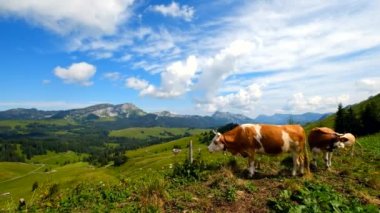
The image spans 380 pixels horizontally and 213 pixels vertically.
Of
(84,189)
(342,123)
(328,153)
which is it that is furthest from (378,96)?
(84,189)

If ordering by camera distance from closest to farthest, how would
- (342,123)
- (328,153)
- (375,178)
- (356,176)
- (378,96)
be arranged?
1. (375,178)
2. (356,176)
3. (328,153)
4. (342,123)
5. (378,96)

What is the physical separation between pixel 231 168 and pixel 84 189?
7640 millimetres

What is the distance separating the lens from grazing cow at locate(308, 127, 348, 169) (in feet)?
69.5

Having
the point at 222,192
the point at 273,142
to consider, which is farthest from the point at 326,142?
the point at 222,192

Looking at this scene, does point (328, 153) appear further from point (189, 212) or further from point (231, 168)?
point (189, 212)

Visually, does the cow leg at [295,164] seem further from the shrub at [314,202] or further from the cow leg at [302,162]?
the shrub at [314,202]

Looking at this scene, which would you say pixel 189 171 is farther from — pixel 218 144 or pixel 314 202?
pixel 314 202

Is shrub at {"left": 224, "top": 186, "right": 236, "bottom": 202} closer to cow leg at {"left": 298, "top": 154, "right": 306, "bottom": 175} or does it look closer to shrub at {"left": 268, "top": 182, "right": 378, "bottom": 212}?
shrub at {"left": 268, "top": 182, "right": 378, "bottom": 212}

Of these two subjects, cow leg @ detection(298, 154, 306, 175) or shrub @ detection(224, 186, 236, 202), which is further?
cow leg @ detection(298, 154, 306, 175)

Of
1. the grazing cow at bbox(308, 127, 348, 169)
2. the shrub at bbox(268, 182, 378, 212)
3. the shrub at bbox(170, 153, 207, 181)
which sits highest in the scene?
the grazing cow at bbox(308, 127, 348, 169)

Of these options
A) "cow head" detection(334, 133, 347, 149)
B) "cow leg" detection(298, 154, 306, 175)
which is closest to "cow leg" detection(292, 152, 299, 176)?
"cow leg" detection(298, 154, 306, 175)

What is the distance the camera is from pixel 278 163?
70.2 ft

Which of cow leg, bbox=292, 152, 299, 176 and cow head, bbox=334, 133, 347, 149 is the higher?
cow head, bbox=334, 133, 347, 149

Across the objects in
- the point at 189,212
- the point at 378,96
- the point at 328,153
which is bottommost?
the point at 189,212
